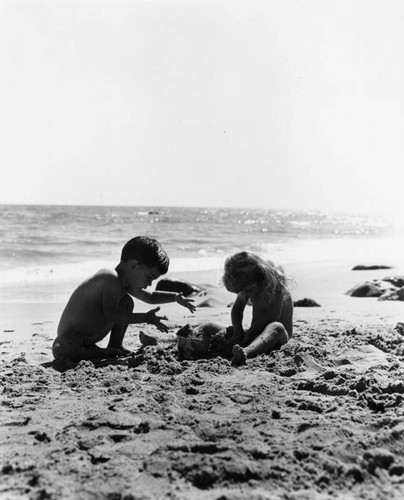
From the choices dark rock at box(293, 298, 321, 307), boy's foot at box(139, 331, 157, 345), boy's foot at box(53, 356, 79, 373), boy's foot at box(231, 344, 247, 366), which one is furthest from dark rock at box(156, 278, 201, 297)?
boy's foot at box(231, 344, 247, 366)

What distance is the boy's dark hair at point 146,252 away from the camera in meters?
3.68

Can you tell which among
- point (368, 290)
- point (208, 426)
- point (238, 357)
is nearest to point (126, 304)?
point (238, 357)

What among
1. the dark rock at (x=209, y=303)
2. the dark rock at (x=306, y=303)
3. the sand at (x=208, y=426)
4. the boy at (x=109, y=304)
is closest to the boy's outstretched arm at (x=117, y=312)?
the boy at (x=109, y=304)

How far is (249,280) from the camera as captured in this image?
3930 mm

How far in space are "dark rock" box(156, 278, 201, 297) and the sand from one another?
12.1 feet

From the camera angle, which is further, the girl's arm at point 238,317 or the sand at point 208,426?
the girl's arm at point 238,317

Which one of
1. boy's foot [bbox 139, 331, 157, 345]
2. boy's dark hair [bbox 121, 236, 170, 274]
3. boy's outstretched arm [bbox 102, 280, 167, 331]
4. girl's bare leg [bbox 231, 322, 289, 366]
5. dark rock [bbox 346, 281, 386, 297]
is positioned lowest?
boy's foot [bbox 139, 331, 157, 345]

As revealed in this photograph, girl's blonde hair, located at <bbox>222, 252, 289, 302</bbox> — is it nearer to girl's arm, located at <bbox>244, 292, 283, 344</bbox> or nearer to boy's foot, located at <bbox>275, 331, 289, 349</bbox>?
girl's arm, located at <bbox>244, 292, 283, 344</bbox>

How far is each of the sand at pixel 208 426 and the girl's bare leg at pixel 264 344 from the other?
76 mm

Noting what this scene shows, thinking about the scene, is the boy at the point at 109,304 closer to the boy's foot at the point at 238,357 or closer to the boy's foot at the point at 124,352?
the boy's foot at the point at 124,352

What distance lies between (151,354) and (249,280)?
920 mm

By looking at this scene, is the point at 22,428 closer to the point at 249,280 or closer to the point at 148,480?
the point at 148,480

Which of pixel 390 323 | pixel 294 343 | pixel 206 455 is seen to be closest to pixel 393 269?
pixel 390 323

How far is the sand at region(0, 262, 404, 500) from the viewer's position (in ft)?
5.91
